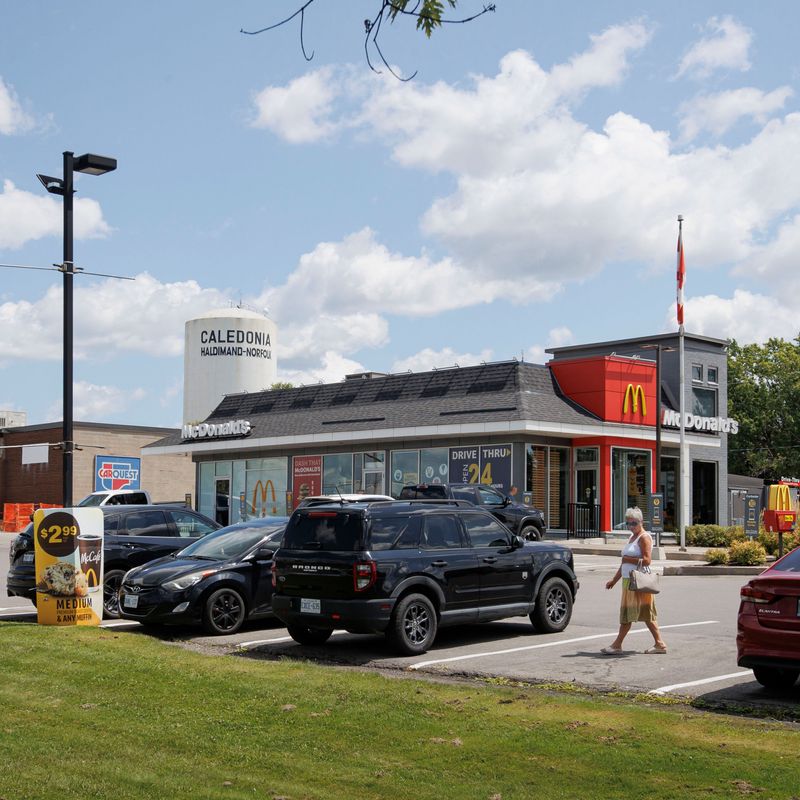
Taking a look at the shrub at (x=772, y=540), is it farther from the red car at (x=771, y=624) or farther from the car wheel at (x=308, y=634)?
the red car at (x=771, y=624)

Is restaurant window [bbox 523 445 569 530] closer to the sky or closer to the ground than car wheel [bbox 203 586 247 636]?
closer to the sky

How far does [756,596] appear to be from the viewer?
33.4 feet

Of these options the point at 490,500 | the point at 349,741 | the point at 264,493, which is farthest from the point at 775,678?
the point at 264,493

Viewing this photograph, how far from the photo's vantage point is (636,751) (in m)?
7.74

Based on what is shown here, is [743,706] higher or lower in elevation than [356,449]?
lower

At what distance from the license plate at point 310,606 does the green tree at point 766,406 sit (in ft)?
222

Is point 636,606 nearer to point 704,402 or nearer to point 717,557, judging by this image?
point 717,557

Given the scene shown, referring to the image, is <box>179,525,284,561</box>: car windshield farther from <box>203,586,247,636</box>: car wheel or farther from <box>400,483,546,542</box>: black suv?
<box>400,483,546,542</box>: black suv

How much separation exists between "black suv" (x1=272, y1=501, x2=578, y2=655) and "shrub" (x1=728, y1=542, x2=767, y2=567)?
1432 cm

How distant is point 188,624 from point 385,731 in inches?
281

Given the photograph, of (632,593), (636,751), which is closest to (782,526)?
(632,593)

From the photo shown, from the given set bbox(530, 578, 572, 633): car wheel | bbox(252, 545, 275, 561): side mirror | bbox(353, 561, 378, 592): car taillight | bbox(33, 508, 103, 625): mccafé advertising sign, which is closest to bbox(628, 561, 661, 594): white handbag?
bbox(530, 578, 572, 633): car wheel

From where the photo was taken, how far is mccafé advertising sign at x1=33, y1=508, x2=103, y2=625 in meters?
14.8

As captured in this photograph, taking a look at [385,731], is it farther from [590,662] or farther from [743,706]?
[590,662]
